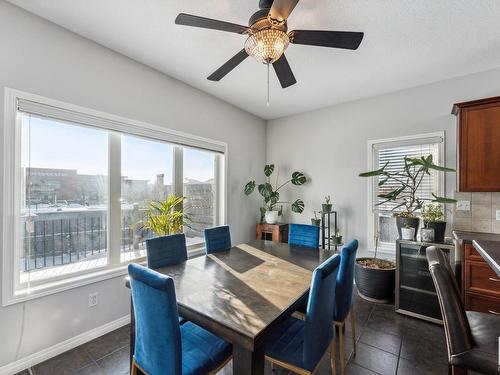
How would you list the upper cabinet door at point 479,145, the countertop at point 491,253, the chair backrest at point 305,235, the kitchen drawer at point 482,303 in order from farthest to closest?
1. the chair backrest at point 305,235
2. the upper cabinet door at point 479,145
3. the kitchen drawer at point 482,303
4. the countertop at point 491,253

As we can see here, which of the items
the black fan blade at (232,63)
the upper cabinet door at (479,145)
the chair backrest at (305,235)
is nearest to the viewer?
the black fan blade at (232,63)

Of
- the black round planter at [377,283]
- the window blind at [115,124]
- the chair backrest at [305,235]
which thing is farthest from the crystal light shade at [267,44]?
the black round planter at [377,283]

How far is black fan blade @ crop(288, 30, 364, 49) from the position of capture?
4.89 ft

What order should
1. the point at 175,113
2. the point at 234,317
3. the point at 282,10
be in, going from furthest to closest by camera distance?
the point at 175,113
the point at 282,10
the point at 234,317

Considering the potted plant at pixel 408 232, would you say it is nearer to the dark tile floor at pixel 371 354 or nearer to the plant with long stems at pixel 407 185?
the plant with long stems at pixel 407 185

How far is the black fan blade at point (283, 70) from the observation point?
5.90 feet

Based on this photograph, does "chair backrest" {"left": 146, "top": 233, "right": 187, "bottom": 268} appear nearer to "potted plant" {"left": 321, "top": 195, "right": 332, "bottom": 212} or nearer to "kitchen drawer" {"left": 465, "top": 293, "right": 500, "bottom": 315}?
"potted plant" {"left": 321, "top": 195, "right": 332, "bottom": 212}

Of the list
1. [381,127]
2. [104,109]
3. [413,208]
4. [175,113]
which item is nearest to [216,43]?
[175,113]

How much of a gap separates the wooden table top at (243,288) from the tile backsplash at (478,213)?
1700 mm

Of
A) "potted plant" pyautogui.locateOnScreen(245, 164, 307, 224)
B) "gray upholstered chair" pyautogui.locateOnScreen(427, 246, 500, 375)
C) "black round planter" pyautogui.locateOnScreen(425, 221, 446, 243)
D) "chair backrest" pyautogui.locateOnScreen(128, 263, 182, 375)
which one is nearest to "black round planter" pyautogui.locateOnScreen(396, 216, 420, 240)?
"black round planter" pyautogui.locateOnScreen(425, 221, 446, 243)

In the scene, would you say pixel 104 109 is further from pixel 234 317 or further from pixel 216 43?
pixel 234 317

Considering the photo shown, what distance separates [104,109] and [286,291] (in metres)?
2.33

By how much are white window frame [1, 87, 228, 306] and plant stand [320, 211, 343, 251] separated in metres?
2.34

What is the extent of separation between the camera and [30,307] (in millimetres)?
1897
